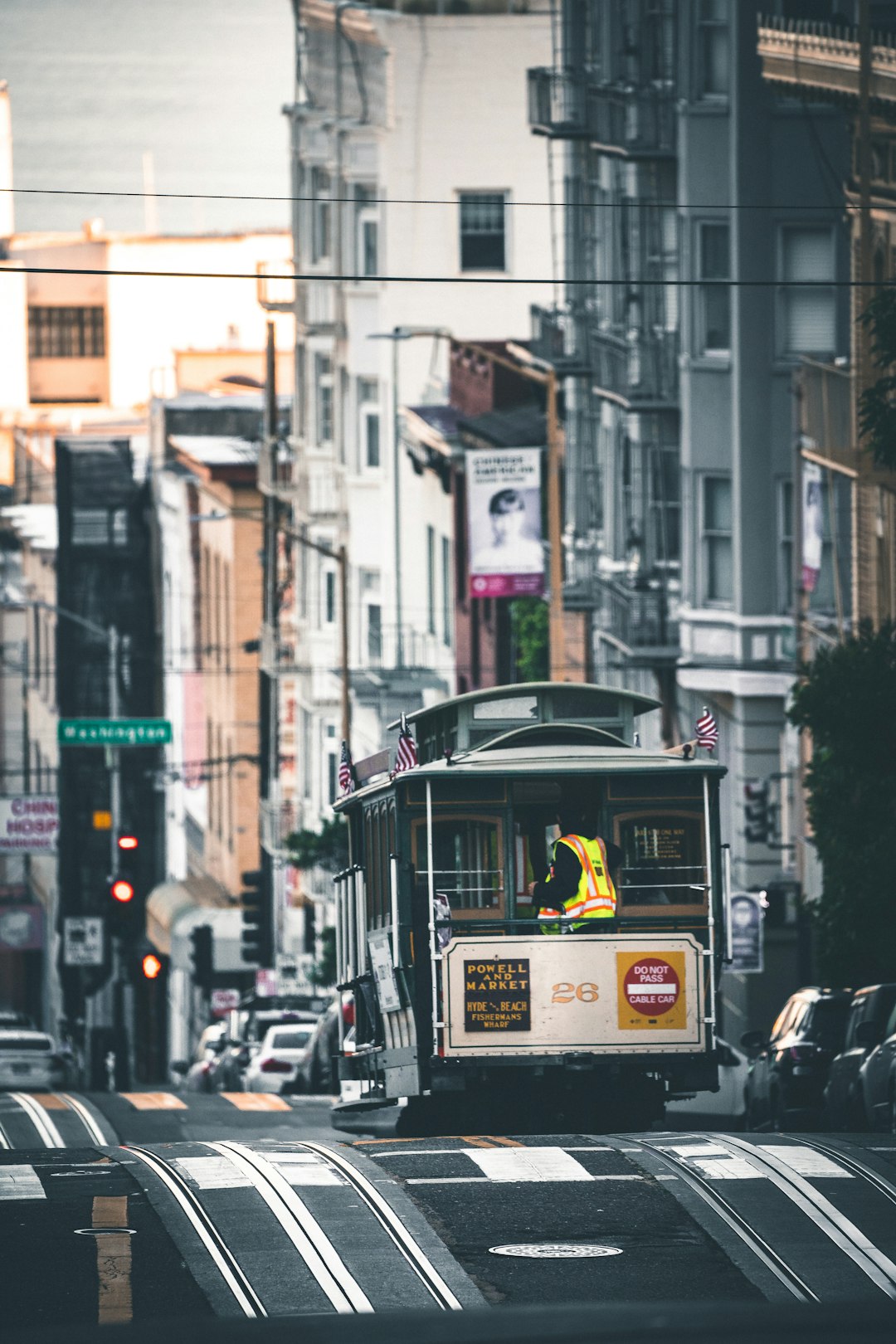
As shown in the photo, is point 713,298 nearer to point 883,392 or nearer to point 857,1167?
point 883,392

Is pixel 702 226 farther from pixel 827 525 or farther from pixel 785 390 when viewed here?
pixel 827 525

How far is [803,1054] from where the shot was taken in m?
25.7

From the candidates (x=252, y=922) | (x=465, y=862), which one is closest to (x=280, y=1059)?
(x=252, y=922)

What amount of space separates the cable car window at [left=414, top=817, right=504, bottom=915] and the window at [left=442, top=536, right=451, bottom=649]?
122ft

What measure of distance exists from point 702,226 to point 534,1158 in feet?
90.0

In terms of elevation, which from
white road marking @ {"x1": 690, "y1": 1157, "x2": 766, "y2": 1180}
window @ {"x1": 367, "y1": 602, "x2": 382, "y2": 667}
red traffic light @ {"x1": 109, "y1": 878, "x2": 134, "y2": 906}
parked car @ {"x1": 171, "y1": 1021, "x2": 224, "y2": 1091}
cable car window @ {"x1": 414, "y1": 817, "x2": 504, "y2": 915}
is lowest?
parked car @ {"x1": 171, "y1": 1021, "x2": 224, "y2": 1091}

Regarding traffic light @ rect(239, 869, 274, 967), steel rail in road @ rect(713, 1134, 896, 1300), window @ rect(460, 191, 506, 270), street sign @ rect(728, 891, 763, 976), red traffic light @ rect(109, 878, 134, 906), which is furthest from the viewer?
window @ rect(460, 191, 506, 270)

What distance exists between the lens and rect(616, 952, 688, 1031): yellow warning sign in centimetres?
1967

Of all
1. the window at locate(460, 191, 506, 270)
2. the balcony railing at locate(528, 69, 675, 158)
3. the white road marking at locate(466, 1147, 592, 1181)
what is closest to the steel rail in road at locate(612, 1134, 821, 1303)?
the white road marking at locate(466, 1147, 592, 1181)

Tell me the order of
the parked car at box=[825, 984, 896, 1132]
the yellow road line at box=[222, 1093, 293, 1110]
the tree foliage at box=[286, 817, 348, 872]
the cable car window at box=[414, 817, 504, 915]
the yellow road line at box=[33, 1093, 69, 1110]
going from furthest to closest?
the tree foliage at box=[286, 817, 348, 872]
the yellow road line at box=[222, 1093, 293, 1110]
the yellow road line at box=[33, 1093, 69, 1110]
the parked car at box=[825, 984, 896, 1132]
the cable car window at box=[414, 817, 504, 915]

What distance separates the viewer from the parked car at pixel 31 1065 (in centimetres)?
4122

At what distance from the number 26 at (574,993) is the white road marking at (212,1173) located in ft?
10.5

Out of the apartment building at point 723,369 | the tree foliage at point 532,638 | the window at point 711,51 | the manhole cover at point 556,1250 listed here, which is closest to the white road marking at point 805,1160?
the manhole cover at point 556,1250

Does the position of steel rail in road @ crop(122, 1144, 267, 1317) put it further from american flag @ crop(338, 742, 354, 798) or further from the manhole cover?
american flag @ crop(338, 742, 354, 798)
